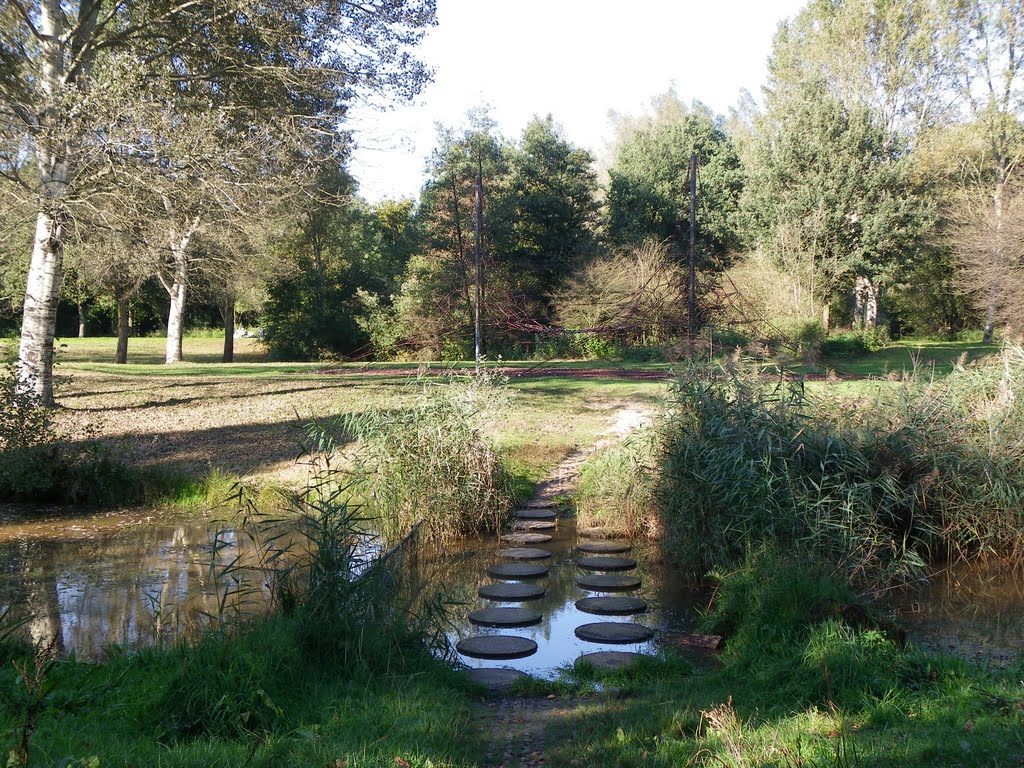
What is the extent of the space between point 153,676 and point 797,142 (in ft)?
90.0

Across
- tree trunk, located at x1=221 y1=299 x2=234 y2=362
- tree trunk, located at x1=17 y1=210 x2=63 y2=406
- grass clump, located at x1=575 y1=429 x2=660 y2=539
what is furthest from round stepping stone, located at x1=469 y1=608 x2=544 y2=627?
tree trunk, located at x1=221 y1=299 x2=234 y2=362

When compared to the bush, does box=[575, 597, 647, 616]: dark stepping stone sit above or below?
below

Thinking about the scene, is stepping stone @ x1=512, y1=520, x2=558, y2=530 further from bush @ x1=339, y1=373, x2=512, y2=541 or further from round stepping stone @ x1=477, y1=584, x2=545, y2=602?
round stepping stone @ x1=477, y1=584, x2=545, y2=602

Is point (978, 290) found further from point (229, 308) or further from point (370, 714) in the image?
point (370, 714)

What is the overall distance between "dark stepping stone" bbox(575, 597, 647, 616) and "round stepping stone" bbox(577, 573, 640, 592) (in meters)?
0.28

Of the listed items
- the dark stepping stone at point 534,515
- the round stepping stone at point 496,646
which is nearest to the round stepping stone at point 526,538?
the dark stepping stone at point 534,515

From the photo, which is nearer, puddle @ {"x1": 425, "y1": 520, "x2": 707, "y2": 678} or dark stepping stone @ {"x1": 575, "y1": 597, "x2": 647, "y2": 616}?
puddle @ {"x1": 425, "y1": 520, "x2": 707, "y2": 678}

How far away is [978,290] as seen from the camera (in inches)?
1024

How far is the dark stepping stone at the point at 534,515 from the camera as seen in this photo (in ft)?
26.3

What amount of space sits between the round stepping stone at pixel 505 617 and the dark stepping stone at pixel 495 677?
78cm

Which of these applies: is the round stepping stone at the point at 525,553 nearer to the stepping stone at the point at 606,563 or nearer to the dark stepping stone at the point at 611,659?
the stepping stone at the point at 606,563

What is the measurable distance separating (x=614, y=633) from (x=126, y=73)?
9432mm

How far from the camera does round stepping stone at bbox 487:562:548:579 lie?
634cm

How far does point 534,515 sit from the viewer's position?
8039mm
